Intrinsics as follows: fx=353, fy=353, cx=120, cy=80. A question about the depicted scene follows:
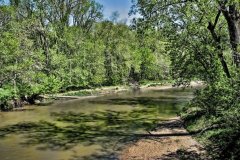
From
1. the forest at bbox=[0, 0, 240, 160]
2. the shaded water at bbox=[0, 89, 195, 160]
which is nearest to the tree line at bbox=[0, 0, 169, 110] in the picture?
the forest at bbox=[0, 0, 240, 160]

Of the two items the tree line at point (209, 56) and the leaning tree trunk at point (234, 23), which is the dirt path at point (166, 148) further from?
the leaning tree trunk at point (234, 23)

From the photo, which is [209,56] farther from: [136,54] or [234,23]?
[136,54]

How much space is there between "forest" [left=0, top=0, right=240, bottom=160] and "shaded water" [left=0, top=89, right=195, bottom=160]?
4857 millimetres

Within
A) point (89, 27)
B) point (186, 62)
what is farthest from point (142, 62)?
point (186, 62)

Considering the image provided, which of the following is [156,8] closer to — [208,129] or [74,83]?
[208,129]

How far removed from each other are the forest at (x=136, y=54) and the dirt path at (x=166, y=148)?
3.05 ft

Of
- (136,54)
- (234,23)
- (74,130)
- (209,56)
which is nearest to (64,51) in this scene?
(136,54)

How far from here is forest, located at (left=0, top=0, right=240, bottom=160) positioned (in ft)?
65.8

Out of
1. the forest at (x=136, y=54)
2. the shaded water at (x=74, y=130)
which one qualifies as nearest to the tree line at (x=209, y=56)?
the forest at (x=136, y=54)

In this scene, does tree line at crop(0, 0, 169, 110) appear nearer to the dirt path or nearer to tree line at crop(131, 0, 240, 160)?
tree line at crop(131, 0, 240, 160)

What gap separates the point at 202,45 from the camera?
23.7 meters

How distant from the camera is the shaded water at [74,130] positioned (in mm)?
24109

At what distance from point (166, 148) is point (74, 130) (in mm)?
11131

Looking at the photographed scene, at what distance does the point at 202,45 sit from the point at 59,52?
163ft
